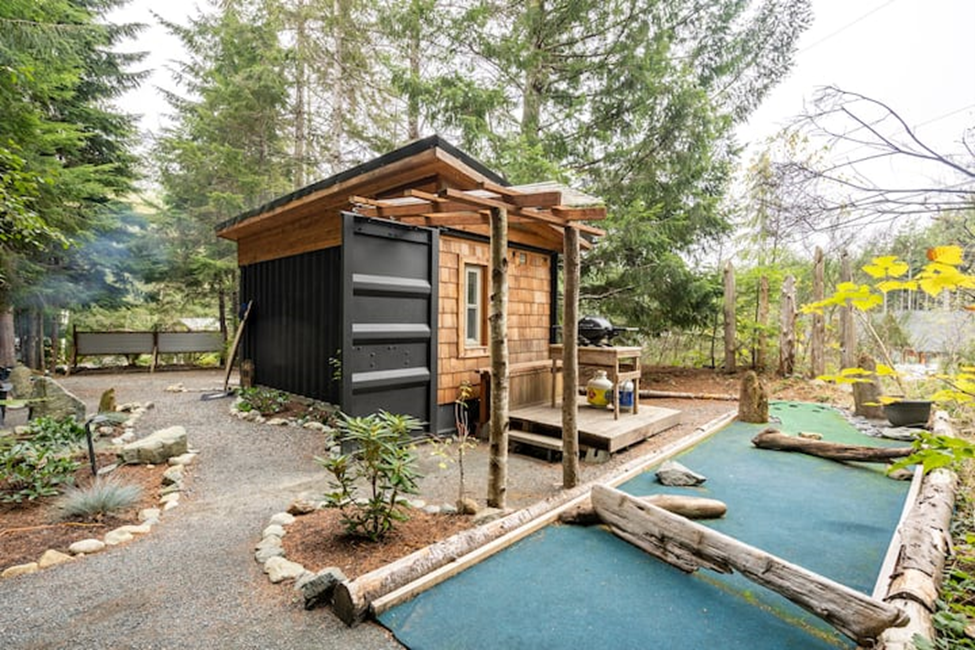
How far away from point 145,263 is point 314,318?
7186mm

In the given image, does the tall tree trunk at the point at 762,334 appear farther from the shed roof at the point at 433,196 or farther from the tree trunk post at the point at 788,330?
the shed roof at the point at 433,196

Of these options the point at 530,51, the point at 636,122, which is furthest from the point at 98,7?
the point at 636,122

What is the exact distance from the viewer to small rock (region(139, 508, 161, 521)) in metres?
2.94

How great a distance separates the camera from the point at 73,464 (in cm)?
345

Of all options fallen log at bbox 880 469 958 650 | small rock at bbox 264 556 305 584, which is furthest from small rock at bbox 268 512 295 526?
fallen log at bbox 880 469 958 650

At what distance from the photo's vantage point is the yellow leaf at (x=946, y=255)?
1.44 meters

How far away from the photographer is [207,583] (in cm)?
220

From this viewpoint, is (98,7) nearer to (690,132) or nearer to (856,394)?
(690,132)

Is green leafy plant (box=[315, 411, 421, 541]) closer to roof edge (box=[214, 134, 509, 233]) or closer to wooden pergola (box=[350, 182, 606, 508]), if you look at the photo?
wooden pergola (box=[350, 182, 606, 508])

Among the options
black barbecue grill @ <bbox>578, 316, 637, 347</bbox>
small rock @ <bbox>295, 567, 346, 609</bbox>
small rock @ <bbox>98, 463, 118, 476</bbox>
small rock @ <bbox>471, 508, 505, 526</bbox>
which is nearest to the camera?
small rock @ <bbox>295, 567, 346, 609</bbox>

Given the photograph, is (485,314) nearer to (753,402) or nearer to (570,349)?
(570,349)

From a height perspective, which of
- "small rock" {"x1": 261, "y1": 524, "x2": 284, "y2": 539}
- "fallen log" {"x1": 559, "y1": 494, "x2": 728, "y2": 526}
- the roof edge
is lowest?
"small rock" {"x1": 261, "y1": 524, "x2": 284, "y2": 539}

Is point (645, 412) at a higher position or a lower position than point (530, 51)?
lower

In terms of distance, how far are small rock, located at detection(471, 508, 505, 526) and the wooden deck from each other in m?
1.68
